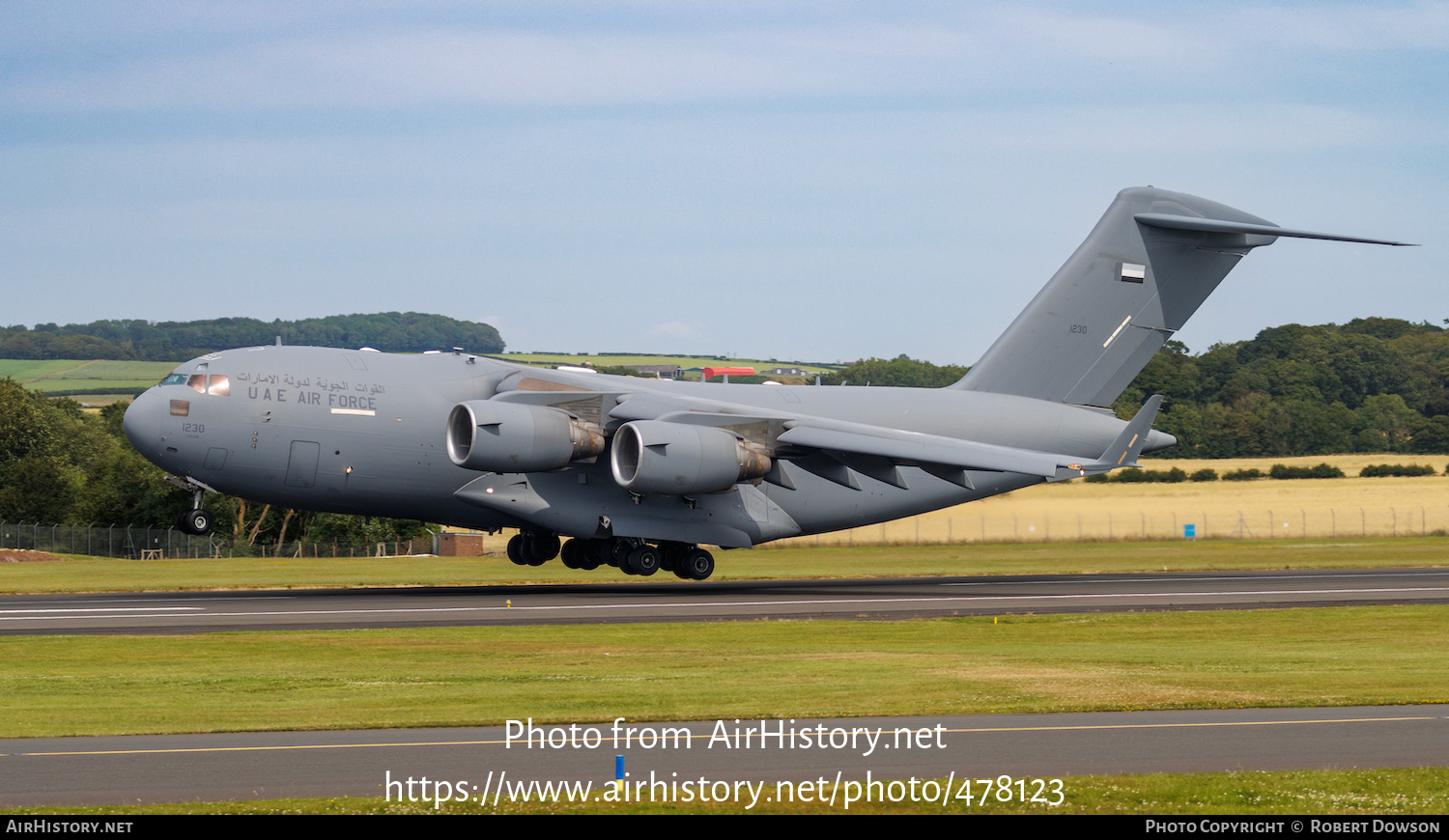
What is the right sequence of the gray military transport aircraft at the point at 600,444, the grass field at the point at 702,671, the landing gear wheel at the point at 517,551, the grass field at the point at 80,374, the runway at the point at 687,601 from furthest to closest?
the grass field at the point at 80,374, the landing gear wheel at the point at 517,551, the gray military transport aircraft at the point at 600,444, the runway at the point at 687,601, the grass field at the point at 702,671

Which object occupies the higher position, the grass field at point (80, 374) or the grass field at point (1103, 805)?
the grass field at point (80, 374)

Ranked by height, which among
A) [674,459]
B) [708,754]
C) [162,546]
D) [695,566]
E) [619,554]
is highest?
[674,459]

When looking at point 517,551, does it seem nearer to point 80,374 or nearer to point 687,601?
point 687,601

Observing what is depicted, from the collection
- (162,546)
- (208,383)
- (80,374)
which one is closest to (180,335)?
(80,374)

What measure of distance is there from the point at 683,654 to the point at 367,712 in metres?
5.69

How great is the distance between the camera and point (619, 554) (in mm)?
29203

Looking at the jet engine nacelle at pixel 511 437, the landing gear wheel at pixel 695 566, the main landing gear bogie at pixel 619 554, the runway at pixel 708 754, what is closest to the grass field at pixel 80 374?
the main landing gear bogie at pixel 619 554

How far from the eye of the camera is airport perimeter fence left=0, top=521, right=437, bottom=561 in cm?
5622

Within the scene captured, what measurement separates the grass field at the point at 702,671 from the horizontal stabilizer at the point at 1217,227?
1141 centimetres

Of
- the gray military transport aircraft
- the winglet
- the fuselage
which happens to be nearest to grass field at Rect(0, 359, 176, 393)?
the fuselage

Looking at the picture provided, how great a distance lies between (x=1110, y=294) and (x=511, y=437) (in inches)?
Result: 597

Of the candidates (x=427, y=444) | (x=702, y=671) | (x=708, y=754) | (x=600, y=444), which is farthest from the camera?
(x=600, y=444)

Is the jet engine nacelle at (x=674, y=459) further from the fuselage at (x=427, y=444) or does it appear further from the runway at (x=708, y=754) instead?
the runway at (x=708, y=754)

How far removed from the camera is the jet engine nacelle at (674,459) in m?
26.4
